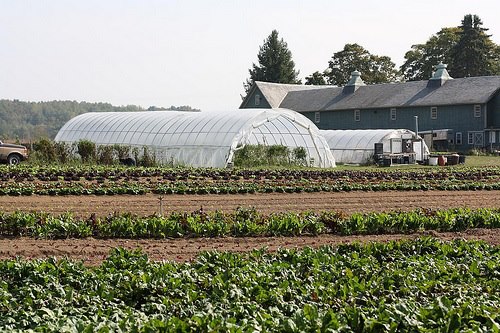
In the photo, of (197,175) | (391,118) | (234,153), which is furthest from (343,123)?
(197,175)

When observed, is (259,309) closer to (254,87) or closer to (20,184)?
(20,184)

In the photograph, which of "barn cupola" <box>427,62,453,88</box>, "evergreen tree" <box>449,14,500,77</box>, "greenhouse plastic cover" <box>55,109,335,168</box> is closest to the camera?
"greenhouse plastic cover" <box>55,109,335,168</box>

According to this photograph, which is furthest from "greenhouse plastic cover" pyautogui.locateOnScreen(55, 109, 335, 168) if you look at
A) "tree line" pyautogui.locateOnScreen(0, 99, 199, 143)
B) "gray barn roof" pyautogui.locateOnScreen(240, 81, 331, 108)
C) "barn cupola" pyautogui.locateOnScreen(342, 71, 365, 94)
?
"tree line" pyautogui.locateOnScreen(0, 99, 199, 143)

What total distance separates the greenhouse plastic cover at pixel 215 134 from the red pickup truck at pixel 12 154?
20.3ft

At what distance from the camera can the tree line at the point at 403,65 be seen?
83875 millimetres

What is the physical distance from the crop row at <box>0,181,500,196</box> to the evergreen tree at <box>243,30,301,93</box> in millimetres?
62883

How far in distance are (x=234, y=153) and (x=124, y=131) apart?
10.0 m

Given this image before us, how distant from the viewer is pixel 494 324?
24.8 feet

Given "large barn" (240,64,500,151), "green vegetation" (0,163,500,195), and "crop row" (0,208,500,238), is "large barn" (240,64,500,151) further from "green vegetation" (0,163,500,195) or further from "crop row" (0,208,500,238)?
"crop row" (0,208,500,238)

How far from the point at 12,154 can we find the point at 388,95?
37581 millimetres

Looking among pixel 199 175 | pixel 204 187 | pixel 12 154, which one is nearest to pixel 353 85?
pixel 12 154

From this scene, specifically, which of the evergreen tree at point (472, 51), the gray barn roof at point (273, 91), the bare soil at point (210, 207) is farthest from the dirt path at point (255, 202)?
the evergreen tree at point (472, 51)

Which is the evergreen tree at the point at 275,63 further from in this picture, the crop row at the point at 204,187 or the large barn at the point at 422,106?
the crop row at the point at 204,187

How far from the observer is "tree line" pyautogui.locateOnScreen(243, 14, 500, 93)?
275 ft
